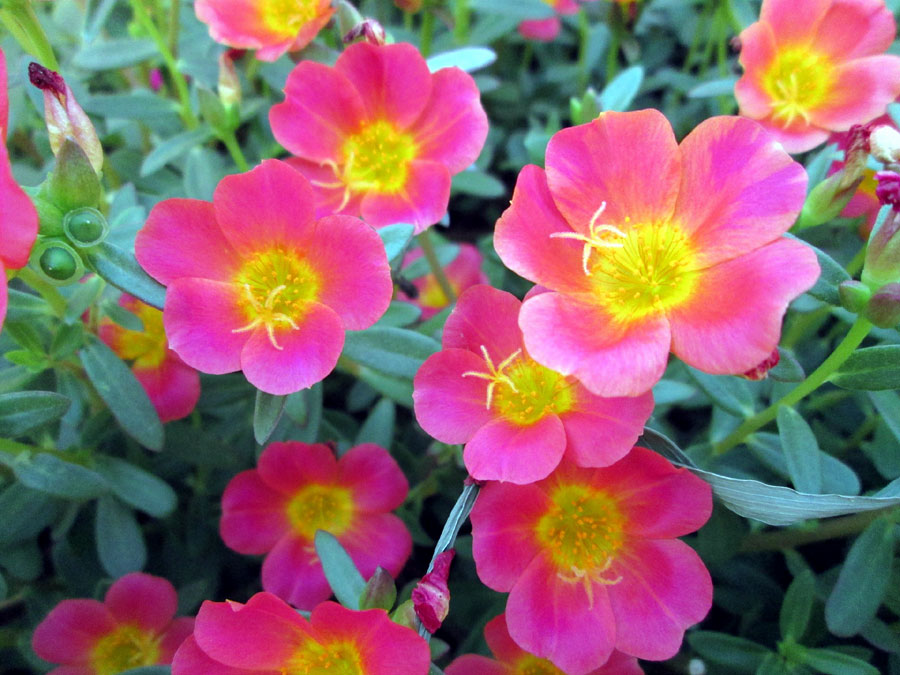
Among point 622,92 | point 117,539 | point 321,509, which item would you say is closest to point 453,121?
point 622,92

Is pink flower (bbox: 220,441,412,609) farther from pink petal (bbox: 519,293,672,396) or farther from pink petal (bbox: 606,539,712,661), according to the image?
pink petal (bbox: 519,293,672,396)

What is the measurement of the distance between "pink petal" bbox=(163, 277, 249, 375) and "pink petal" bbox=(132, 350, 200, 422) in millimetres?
406

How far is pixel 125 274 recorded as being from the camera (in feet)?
3.61

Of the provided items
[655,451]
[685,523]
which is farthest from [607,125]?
[685,523]

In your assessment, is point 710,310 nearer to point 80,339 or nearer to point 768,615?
A: point 768,615

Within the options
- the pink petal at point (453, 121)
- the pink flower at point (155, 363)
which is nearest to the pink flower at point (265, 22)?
the pink petal at point (453, 121)

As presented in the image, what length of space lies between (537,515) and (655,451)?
198 millimetres

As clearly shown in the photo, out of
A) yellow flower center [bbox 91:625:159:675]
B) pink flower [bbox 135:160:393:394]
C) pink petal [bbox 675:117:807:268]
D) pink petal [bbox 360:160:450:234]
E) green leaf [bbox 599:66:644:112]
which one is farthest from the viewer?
green leaf [bbox 599:66:644:112]

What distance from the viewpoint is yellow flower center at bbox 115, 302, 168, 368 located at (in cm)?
157

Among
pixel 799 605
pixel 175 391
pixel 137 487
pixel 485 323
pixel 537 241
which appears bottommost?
pixel 799 605

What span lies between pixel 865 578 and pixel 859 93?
2.93ft

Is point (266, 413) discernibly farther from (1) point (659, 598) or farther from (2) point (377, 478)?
(1) point (659, 598)

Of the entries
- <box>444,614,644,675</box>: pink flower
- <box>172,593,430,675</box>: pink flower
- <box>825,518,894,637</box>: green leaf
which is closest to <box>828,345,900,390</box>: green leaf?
<box>825,518,894,637</box>: green leaf

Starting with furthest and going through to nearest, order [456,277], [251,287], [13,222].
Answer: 1. [456,277]
2. [251,287]
3. [13,222]
